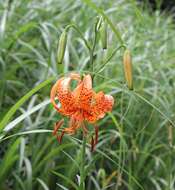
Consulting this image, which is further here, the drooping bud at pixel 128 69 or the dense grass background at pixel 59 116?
the dense grass background at pixel 59 116

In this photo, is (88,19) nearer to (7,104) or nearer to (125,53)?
(7,104)

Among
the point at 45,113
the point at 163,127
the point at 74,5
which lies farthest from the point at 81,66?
the point at 74,5

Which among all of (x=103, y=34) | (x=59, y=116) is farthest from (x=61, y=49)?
(x=59, y=116)

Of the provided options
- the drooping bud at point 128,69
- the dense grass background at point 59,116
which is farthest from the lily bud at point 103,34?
the dense grass background at point 59,116

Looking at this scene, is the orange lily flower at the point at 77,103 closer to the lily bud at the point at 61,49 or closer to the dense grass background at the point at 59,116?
the lily bud at the point at 61,49

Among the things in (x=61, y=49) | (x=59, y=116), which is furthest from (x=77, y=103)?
(x=59, y=116)

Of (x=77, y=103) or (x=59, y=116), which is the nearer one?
(x=77, y=103)

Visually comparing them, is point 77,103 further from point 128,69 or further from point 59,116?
point 59,116

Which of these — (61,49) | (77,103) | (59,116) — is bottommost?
(59,116)

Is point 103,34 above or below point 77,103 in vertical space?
above
